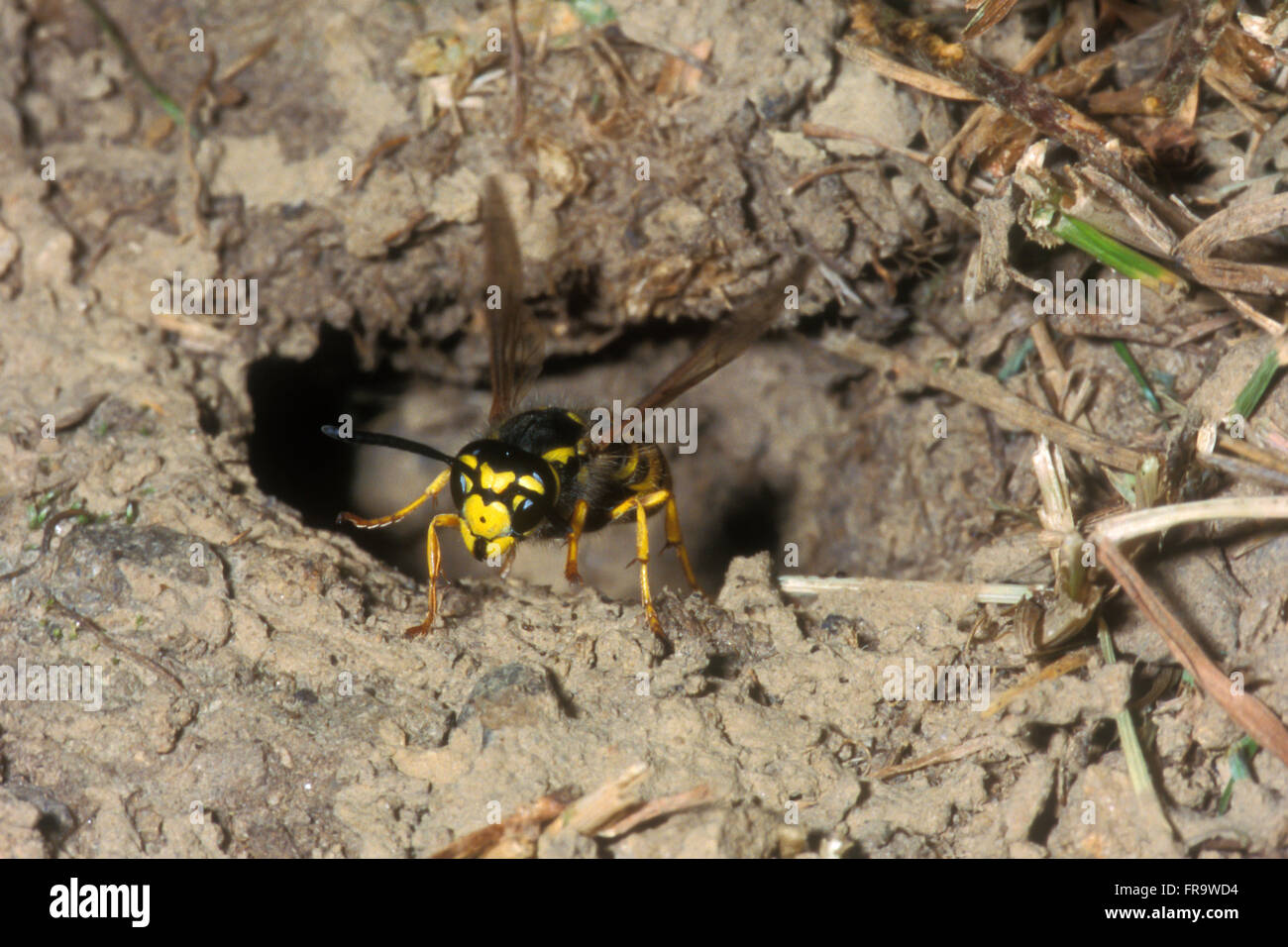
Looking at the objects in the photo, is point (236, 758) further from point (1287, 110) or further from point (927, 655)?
point (1287, 110)

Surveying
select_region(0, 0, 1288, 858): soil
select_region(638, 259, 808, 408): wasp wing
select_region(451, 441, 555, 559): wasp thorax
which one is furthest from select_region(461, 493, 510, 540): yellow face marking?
select_region(638, 259, 808, 408): wasp wing

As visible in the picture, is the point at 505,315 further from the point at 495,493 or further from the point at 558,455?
the point at 495,493

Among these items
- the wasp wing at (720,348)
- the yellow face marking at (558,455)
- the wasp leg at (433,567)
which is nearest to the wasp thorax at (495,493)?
Answer: the wasp leg at (433,567)

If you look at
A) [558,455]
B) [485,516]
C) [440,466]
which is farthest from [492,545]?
[440,466]

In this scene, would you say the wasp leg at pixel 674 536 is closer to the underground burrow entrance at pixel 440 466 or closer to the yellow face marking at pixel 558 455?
the yellow face marking at pixel 558 455

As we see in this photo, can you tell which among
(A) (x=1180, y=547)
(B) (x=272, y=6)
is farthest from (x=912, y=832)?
(B) (x=272, y=6)

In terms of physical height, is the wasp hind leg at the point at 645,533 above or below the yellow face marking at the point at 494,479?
below
